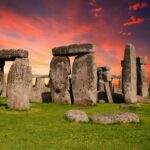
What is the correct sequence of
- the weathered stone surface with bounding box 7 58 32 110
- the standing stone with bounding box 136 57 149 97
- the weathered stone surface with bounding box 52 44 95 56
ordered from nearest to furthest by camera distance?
the weathered stone surface with bounding box 7 58 32 110, the weathered stone surface with bounding box 52 44 95 56, the standing stone with bounding box 136 57 149 97

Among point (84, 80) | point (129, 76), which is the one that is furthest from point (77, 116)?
point (129, 76)

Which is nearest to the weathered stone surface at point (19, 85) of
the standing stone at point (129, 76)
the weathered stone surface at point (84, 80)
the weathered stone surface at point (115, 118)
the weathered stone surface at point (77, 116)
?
the weathered stone surface at point (77, 116)

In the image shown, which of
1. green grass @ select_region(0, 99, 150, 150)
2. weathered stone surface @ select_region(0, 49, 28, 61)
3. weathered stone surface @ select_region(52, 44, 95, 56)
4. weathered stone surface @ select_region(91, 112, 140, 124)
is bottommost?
green grass @ select_region(0, 99, 150, 150)

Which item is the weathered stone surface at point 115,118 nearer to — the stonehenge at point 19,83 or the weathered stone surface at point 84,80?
the stonehenge at point 19,83

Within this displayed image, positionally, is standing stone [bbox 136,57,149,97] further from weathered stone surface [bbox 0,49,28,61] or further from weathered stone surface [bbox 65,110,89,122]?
weathered stone surface [bbox 65,110,89,122]

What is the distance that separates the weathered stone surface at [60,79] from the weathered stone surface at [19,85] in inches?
234

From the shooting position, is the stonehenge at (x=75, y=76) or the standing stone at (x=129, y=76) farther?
the standing stone at (x=129, y=76)

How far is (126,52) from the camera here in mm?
26672

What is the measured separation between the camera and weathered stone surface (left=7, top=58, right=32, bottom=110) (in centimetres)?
1877

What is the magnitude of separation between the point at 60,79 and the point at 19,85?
661cm

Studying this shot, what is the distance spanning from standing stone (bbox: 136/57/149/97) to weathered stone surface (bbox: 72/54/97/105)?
9753mm

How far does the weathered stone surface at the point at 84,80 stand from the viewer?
23.7 meters

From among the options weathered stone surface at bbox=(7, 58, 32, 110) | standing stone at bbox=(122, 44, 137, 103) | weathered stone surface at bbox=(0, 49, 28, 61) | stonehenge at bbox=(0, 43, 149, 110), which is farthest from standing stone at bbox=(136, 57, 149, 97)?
weathered stone surface at bbox=(7, 58, 32, 110)

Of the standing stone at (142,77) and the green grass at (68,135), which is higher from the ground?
the standing stone at (142,77)
